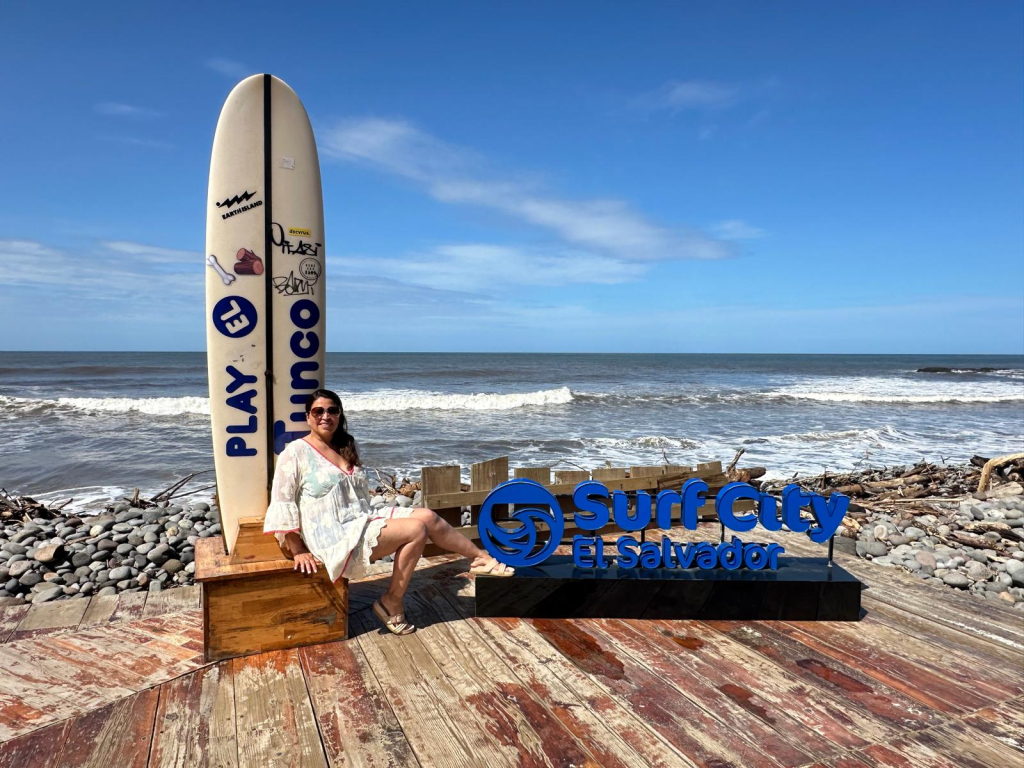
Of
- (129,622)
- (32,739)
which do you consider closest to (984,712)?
(32,739)

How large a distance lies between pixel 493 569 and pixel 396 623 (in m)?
0.60

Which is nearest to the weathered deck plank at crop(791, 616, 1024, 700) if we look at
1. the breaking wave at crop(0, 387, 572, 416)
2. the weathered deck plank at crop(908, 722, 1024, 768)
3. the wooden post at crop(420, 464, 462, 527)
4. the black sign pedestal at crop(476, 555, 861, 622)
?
the black sign pedestal at crop(476, 555, 861, 622)

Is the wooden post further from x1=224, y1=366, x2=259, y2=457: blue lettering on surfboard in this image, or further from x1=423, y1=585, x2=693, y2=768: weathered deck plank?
x1=224, y1=366, x2=259, y2=457: blue lettering on surfboard

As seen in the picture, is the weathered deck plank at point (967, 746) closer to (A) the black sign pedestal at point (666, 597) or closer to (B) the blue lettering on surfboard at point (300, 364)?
(A) the black sign pedestal at point (666, 597)

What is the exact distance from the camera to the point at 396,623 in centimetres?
332

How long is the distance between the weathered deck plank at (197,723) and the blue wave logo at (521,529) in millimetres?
1437

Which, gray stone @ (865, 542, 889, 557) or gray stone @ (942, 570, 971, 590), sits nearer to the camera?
gray stone @ (942, 570, 971, 590)

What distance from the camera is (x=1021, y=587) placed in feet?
15.3

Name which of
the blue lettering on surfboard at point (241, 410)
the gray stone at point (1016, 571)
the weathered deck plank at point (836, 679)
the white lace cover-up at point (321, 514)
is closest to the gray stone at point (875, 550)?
the gray stone at point (1016, 571)

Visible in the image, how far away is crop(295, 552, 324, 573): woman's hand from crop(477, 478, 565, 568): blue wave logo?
90 centimetres

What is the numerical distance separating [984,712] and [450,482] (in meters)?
3.04

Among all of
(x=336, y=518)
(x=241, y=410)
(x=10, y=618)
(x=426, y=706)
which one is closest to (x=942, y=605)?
(x=426, y=706)

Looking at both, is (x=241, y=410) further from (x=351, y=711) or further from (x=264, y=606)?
(x=351, y=711)

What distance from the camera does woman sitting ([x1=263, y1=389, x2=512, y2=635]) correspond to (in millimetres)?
3080
